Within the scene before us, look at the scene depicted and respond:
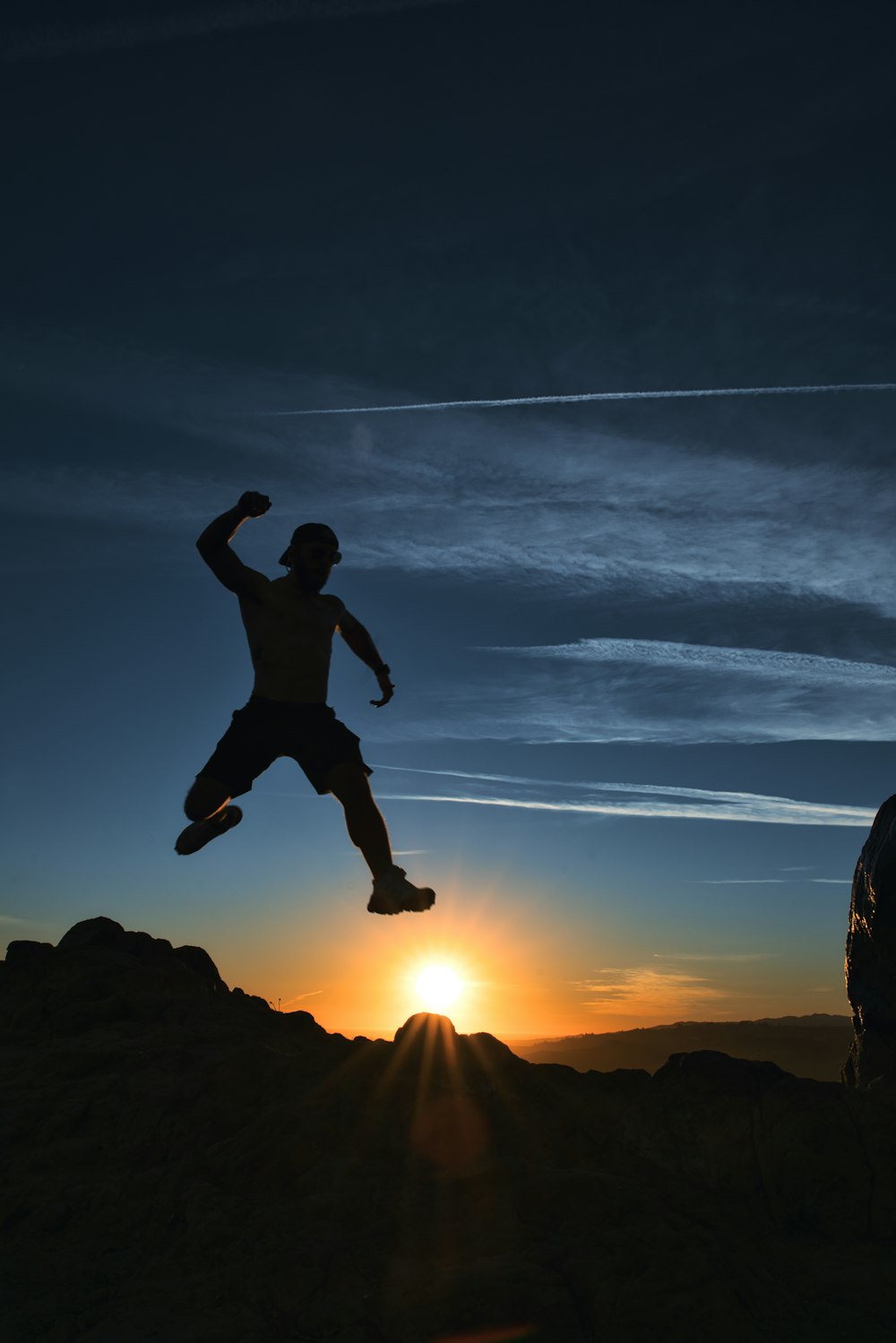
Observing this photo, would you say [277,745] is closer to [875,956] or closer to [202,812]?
[202,812]

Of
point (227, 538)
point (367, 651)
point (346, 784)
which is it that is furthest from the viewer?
point (367, 651)

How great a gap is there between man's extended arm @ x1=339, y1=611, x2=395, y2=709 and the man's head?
515 mm

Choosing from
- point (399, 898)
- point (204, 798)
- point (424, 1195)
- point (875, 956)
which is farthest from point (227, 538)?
point (875, 956)

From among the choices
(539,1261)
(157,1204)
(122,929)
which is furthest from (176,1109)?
(122,929)

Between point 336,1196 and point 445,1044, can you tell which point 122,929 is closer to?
point 445,1044

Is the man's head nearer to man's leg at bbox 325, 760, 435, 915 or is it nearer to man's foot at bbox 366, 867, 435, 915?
man's leg at bbox 325, 760, 435, 915

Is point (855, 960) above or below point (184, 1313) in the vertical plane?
above

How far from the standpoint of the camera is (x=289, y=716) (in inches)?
233

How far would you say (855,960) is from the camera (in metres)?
7.03

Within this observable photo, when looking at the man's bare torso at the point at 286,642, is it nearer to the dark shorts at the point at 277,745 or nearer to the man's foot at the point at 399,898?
the dark shorts at the point at 277,745

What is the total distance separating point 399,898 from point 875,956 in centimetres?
359

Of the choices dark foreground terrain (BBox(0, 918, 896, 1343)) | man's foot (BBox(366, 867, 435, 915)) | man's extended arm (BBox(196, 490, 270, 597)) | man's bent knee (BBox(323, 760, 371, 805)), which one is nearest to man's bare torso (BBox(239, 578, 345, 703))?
man's extended arm (BBox(196, 490, 270, 597))

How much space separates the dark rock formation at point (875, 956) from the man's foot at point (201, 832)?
442 cm

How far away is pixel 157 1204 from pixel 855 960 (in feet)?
16.1
